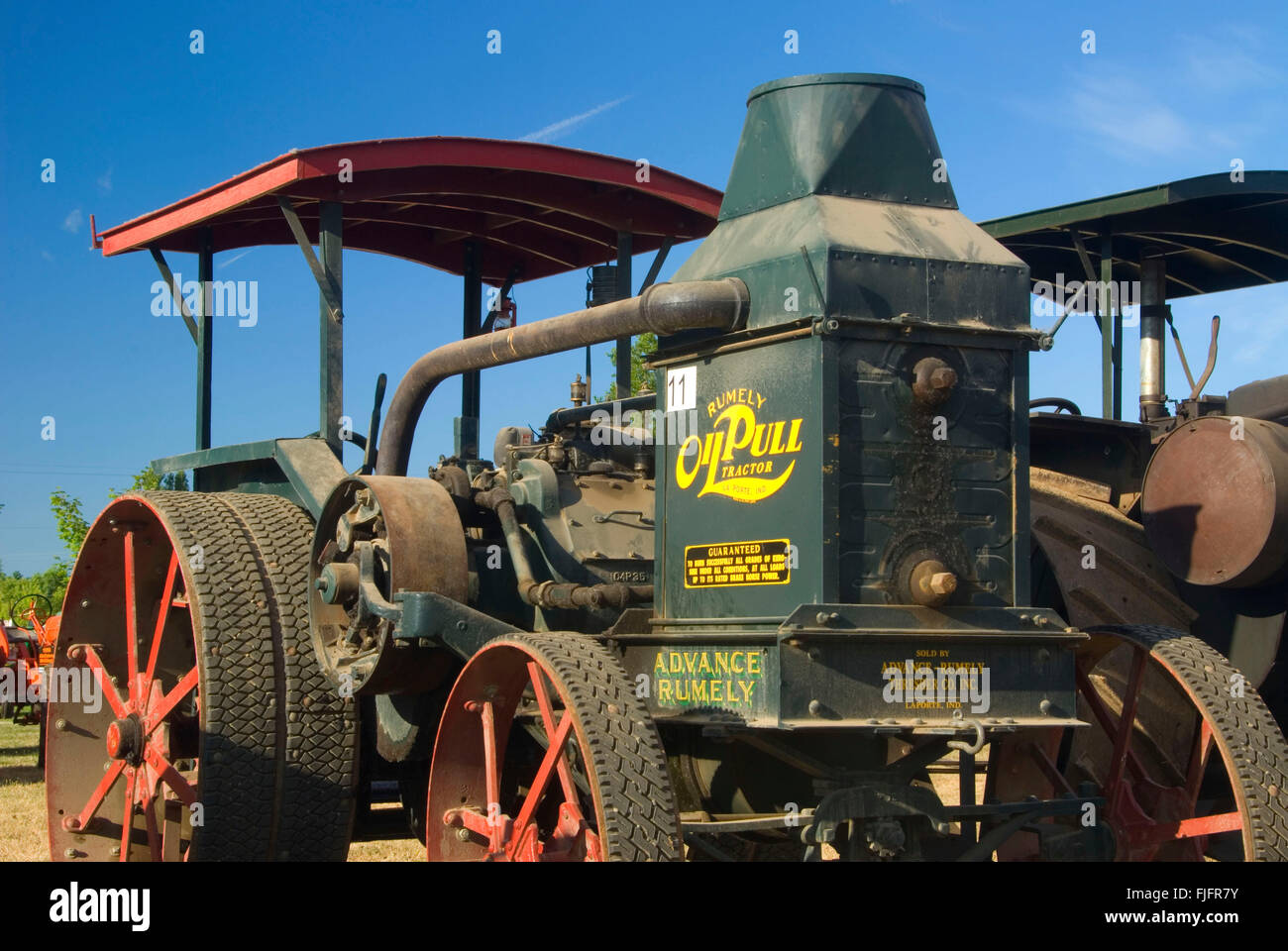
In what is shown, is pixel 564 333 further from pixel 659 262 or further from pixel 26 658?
Result: pixel 26 658

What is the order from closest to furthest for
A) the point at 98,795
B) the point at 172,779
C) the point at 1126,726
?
the point at 1126,726
the point at 172,779
the point at 98,795

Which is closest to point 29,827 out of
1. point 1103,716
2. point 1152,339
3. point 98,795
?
point 98,795

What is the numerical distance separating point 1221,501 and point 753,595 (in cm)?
275

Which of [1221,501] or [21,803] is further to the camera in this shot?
[21,803]

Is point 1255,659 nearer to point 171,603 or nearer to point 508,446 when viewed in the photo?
point 508,446

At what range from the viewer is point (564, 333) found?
19.4 ft

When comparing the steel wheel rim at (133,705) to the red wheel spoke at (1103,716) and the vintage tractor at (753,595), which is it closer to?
the vintage tractor at (753,595)

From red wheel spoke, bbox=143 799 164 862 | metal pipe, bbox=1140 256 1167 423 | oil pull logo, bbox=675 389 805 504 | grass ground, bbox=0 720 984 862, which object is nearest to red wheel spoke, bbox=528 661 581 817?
oil pull logo, bbox=675 389 805 504

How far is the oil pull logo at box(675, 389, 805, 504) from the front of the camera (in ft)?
17.0

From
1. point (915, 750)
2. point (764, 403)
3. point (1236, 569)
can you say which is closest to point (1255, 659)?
point (1236, 569)

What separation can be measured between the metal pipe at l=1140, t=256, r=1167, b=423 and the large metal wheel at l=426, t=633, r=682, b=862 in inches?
179

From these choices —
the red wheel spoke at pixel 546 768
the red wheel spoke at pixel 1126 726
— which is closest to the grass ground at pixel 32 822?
the red wheel spoke at pixel 1126 726

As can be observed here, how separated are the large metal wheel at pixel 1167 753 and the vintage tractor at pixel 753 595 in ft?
0.05

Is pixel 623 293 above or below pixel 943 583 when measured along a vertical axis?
above
